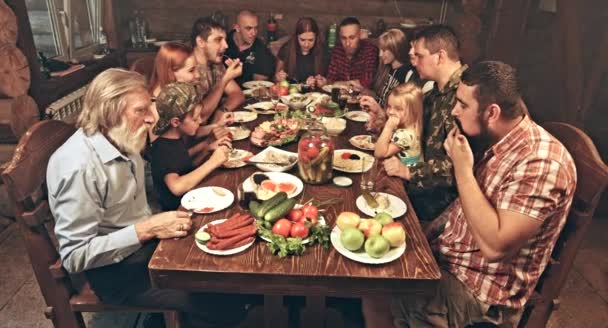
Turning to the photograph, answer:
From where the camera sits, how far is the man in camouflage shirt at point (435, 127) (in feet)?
7.11

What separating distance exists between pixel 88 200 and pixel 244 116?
156cm

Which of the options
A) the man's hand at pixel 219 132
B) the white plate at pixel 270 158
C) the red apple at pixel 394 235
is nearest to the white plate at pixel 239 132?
the man's hand at pixel 219 132

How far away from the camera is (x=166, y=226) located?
1593 millimetres

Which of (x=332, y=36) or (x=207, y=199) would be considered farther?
(x=332, y=36)

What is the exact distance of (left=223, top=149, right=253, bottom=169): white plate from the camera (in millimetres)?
2150

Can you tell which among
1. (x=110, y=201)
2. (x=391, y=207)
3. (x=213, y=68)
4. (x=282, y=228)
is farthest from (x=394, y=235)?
(x=213, y=68)

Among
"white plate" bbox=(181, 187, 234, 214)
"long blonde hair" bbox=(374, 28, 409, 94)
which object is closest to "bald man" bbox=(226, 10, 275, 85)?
"long blonde hair" bbox=(374, 28, 409, 94)

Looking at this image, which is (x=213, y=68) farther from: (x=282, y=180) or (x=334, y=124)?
(x=282, y=180)

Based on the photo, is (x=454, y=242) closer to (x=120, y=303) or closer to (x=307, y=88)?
(x=120, y=303)

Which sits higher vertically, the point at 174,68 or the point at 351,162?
the point at 174,68

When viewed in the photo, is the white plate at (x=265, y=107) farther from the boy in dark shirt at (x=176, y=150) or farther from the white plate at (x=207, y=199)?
the white plate at (x=207, y=199)

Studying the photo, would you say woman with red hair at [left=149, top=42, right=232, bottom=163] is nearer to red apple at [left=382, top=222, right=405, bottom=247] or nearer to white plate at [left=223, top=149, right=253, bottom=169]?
white plate at [left=223, top=149, right=253, bottom=169]

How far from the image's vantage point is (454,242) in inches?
70.7

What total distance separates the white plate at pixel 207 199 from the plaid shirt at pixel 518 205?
1001mm
